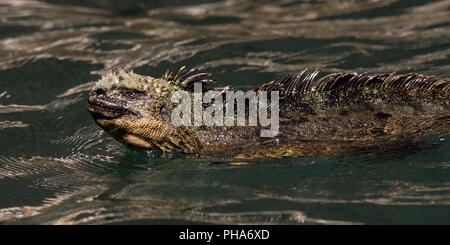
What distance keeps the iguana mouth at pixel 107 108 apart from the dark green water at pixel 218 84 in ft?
2.21

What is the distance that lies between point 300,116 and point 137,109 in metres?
1.86

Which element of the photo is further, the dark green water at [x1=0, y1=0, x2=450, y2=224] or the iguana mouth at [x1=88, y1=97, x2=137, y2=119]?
the iguana mouth at [x1=88, y1=97, x2=137, y2=119]

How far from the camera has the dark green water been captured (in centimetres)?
543

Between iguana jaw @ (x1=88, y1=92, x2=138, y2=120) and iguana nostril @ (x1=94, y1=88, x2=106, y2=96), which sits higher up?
iguana nostril @ (x1=94, y1=88, x2=106, y2=96)

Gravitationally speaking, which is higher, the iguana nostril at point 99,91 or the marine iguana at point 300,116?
the iguana nostril at point 99,91

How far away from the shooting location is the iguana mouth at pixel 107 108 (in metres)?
6.00

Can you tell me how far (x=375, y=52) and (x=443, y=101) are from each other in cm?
383

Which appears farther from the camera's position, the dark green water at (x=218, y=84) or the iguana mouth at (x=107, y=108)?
the iguana mouth at (x=107, y=108)

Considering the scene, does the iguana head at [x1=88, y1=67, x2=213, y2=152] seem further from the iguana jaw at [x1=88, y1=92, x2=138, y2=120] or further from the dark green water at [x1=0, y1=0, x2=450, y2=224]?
the dark green water at [x1=0, y1=0, x2=450, y2=224]

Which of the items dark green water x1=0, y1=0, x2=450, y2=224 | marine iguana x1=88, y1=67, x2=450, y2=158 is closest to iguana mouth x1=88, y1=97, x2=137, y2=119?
marine iguana x1=88, y1=67, x2=450, y2=158

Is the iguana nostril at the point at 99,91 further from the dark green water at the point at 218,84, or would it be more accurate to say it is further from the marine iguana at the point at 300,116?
the dark green water at the point at 218,84

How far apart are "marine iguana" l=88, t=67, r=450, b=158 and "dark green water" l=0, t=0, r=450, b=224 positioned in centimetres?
16

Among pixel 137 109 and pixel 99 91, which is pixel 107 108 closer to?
pixel 99 91

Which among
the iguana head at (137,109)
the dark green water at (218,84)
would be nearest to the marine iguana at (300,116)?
the iguana head at (137,109)
